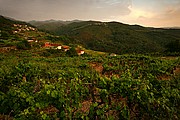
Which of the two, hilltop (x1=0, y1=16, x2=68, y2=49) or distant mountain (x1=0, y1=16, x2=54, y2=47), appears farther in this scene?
distant mountain (x1=0, y1=16, x2=54, y2=47)

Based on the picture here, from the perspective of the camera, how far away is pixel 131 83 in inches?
189

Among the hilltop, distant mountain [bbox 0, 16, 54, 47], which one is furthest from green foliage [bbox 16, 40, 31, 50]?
distant mountain [bbox 0, 16, 54, 47]

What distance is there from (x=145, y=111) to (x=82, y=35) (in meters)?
153

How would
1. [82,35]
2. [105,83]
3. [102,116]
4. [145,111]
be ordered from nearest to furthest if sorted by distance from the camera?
→ 1. [102,116]
2. [145,111]
3. [105,83]
4. [82,35]

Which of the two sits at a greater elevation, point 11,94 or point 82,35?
point 11,94

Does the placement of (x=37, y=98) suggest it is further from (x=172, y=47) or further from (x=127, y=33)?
(x=127, y=33)

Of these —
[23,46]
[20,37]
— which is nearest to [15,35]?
[20,37]

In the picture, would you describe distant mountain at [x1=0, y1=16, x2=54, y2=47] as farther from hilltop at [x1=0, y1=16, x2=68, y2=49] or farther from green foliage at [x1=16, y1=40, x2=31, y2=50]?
green foliage at [x1=16, y1=40, x2=31, y2=50]

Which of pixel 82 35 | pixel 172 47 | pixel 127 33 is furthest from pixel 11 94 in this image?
pixel 127 33

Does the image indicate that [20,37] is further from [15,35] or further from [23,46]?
[23,46]

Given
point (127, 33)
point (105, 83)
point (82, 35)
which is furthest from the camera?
point (127, 33)

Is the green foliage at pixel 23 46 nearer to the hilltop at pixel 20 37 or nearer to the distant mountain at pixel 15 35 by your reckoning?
the hilltop at pixel 20 37

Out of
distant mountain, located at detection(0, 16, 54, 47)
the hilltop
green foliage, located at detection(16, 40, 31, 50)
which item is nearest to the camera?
green foliage, located at detection(16, 40, 31, 50)

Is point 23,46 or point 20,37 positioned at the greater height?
point 23,46
